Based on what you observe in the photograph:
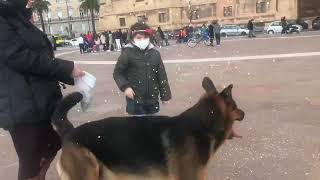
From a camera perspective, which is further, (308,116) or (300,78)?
(300,78)

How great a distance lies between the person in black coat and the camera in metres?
3.46

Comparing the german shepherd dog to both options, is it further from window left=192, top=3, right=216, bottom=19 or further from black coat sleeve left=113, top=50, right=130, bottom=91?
window left=192, top=3, right=216, bottom=19

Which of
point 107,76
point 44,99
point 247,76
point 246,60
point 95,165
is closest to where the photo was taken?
point 95,165

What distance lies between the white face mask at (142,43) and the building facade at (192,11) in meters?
57.2

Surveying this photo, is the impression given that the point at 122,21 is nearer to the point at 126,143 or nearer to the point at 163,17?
→ the point at 163,17

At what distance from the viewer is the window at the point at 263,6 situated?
6819 centimetres

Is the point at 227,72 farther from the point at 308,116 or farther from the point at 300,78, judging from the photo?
the point at 308,116

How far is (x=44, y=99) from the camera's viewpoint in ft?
12.0

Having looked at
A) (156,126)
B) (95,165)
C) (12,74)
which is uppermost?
(12,74)

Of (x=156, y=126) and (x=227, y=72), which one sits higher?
(x=156, y=126)

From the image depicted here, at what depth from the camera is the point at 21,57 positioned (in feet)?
11.3

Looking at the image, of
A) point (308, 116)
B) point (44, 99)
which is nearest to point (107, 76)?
point (308, 116)

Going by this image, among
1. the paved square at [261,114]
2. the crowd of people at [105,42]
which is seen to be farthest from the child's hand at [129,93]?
the crowd of people at [105,42]

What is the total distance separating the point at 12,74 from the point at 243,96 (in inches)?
286
